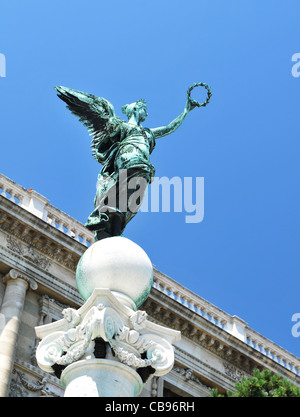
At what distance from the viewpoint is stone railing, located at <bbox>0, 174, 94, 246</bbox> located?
825 inches

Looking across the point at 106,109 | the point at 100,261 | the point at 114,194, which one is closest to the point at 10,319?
the point at 106,109

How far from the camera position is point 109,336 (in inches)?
231

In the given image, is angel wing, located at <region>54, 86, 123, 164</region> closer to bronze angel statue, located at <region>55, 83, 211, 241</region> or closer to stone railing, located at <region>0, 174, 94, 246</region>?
bronze angel statue, located at <region>55, 83, 211, 241</region>

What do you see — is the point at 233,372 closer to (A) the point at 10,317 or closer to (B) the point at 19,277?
(B) the point at 19,277

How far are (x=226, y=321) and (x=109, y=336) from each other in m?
18.8

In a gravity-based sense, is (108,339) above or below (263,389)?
below

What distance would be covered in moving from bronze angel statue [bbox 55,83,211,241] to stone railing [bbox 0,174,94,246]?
1111 cm

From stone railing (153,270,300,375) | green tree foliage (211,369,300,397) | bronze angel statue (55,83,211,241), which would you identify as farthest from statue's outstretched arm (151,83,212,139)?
stone railing (153,270,300,375)

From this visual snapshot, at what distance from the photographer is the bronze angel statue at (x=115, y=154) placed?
294 inches

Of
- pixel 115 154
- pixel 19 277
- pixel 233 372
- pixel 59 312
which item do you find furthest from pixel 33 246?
pixel 115 154

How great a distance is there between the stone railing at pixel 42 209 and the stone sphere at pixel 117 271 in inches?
565

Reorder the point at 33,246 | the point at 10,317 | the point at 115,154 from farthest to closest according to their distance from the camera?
the point at 33,246 < the point at 10,317 < the point at 115,154

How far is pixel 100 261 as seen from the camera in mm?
6316

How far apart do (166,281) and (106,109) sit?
14.1 m
